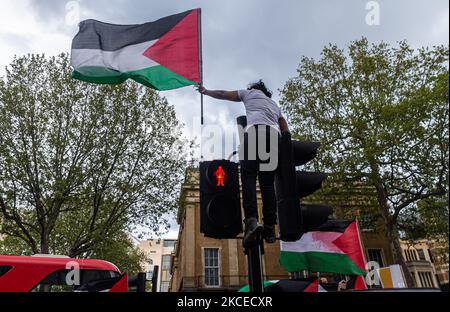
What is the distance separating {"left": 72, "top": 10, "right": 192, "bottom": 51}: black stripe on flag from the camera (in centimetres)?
551

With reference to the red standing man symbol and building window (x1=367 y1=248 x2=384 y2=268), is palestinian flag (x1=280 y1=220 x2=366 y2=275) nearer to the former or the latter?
the red standing man symbol

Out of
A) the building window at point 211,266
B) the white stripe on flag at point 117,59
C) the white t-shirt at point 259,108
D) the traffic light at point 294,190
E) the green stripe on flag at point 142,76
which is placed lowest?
the traffic light at point 294,190

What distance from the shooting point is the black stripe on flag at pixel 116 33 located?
5.51 m

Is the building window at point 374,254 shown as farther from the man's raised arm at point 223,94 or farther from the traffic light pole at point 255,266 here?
the traffic light pole at point 255,266

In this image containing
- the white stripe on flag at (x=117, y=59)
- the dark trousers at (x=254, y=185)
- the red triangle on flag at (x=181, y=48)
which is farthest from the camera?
the white stripe on flag at (x=117, y=59)

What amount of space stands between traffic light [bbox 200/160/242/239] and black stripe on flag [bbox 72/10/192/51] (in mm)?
3488

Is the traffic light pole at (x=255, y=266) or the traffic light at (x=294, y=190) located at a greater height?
the traffic light at (x=294, y=190)

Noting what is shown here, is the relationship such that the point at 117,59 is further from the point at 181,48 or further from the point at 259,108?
the point at 259,108

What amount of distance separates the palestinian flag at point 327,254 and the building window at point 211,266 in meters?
19.8

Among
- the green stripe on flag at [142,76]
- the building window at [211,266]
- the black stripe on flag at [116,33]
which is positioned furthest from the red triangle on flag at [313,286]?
the building window at [211,266]

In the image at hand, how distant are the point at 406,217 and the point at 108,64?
20.4 metres

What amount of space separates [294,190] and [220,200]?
0.59 m

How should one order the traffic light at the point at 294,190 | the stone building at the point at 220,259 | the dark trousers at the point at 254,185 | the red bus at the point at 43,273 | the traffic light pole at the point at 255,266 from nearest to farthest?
the traffic light pole at the point at 255,266 < the traffic light at the point at 294,190 < the dark trousers at the point at 254,185 < the red bus at the point at 43,273 < the stone building at the point at 220,259
